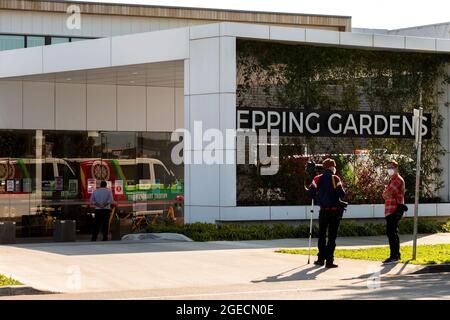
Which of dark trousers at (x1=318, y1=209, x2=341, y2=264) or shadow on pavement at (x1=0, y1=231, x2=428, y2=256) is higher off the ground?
dark trousers at (x1=318, y1=209, x2=341, y2=264)

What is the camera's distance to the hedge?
24.3 metres

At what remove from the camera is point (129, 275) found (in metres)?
17.2

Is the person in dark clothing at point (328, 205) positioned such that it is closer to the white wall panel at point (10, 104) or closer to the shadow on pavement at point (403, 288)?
the shadow on pavement at point (403, 288)

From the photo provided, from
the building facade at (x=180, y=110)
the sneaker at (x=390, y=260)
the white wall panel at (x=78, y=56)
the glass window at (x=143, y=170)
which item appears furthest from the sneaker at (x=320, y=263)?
the glass window at (x=143, y=170)

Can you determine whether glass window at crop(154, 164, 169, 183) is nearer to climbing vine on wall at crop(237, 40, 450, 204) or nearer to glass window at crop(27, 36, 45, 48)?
climbing vine on wall at crop(237, 40, 450, 204)

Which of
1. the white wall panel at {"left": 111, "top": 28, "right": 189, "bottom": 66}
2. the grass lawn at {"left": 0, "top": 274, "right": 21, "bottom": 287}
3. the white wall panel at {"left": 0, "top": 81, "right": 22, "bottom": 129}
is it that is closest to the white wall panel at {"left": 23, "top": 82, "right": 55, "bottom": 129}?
the white wall panel at {"left": 0, "top": 81, "right": 22, "bottom": 129}

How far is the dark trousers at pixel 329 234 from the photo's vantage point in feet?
61.7

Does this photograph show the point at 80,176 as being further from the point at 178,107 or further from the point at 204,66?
the point at 204,66

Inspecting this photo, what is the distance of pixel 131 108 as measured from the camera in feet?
110

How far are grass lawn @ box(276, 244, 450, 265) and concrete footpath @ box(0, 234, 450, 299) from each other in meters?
0.58
